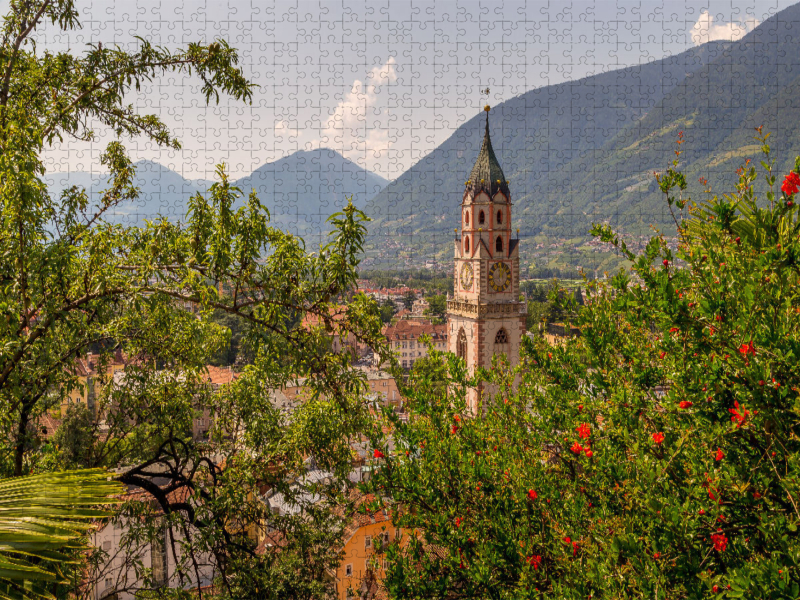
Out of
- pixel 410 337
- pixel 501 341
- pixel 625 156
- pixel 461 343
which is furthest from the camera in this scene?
pixel 625 156

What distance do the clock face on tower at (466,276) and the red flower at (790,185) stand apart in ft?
76.9

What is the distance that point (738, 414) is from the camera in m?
2.89

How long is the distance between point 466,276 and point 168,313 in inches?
909

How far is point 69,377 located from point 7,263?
1.12m

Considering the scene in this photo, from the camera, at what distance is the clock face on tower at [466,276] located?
2706 cm

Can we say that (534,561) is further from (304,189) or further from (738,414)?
(304,189)

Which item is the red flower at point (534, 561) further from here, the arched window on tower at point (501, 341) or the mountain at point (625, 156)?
the mountain at point (625, 156)

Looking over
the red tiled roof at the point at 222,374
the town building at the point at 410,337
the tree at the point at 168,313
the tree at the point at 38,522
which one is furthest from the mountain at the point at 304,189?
the town building at the point at 410,337

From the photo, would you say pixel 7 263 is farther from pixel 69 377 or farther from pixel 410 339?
pixel 410 339

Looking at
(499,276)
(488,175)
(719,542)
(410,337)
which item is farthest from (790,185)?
(410,337)

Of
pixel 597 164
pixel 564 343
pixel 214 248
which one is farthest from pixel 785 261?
pixel 597 164

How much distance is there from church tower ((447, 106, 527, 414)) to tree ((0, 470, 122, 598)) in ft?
80.9

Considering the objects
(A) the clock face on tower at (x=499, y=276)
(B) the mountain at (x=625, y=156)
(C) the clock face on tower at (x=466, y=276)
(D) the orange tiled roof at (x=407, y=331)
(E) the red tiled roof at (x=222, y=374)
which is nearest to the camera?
(E) the red tiled roof at (x=222, y=374)

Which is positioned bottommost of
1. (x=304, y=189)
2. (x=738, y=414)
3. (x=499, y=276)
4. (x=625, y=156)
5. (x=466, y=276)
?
(x=738, y=414)
